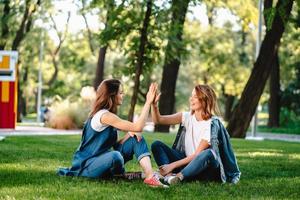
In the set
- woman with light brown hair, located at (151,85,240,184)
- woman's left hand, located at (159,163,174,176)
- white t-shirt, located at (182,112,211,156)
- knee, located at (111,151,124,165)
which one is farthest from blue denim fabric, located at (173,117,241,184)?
knee, located at (111,151,124,165)

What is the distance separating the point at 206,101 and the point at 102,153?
137 cm

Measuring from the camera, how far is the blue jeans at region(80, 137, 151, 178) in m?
6.47

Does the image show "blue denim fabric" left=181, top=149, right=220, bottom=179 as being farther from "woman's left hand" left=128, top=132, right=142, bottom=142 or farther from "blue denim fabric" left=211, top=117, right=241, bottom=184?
"woman's left hand" left=128, top=132, right=142, bottom=142

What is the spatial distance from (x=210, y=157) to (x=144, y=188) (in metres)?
0.97

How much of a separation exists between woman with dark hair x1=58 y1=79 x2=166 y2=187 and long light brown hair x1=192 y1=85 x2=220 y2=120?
2.18 ft

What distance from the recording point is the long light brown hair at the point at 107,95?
21.8 feet

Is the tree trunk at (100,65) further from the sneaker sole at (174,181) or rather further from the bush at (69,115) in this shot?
the sneaker sole at (174,181)

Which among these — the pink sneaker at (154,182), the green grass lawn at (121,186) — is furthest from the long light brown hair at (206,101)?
the pink sneaker at (154,182)

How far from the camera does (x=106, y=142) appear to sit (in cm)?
670

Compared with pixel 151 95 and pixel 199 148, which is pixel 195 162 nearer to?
pixel 199 148

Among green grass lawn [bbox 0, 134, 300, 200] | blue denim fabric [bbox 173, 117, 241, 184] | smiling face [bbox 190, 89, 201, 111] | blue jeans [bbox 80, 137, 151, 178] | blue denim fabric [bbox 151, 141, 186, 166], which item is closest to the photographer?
green grass lawn [bbox 0, 134, 300, 200]

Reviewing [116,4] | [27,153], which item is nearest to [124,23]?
[116,4]

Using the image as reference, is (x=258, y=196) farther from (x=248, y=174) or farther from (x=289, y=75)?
(x=289, y=75)

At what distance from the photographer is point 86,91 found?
951 inches
